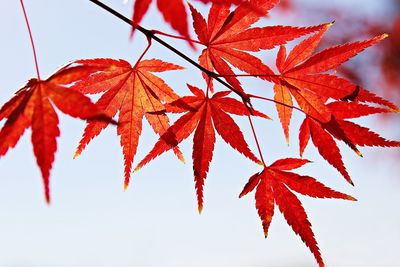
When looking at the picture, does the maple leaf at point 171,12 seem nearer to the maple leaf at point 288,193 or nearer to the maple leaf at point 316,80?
the maple leaf at point 316,80

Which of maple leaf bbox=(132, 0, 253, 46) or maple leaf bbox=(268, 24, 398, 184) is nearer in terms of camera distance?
maple leaf bbox=(132, 0, 253, 46)

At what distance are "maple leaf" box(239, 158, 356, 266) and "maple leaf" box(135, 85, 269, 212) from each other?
0.06 m

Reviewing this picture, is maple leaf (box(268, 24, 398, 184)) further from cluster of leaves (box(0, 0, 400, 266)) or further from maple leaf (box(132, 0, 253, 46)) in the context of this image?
maple leaf (box(132, 0, 253, 46))

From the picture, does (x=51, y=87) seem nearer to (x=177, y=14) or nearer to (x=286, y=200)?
(x=177, y=14)

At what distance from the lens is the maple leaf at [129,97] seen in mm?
1163

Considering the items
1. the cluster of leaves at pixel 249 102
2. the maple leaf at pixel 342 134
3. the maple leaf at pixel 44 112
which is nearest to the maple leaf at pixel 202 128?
the cluster of leaves at pixel 249 102

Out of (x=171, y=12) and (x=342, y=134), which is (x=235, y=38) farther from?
(x=171, y=12)

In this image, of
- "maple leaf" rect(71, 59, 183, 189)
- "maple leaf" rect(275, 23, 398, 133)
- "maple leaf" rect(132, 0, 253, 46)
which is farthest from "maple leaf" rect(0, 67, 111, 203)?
Answer: "maple leaf" rect(275, 23, 398, 133)

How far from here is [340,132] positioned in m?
1.08

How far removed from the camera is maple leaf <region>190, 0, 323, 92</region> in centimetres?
108

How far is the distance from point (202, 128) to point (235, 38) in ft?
0.73

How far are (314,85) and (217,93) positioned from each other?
0.75ft

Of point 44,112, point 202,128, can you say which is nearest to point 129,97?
point 202,128

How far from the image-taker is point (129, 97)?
1.20 m
